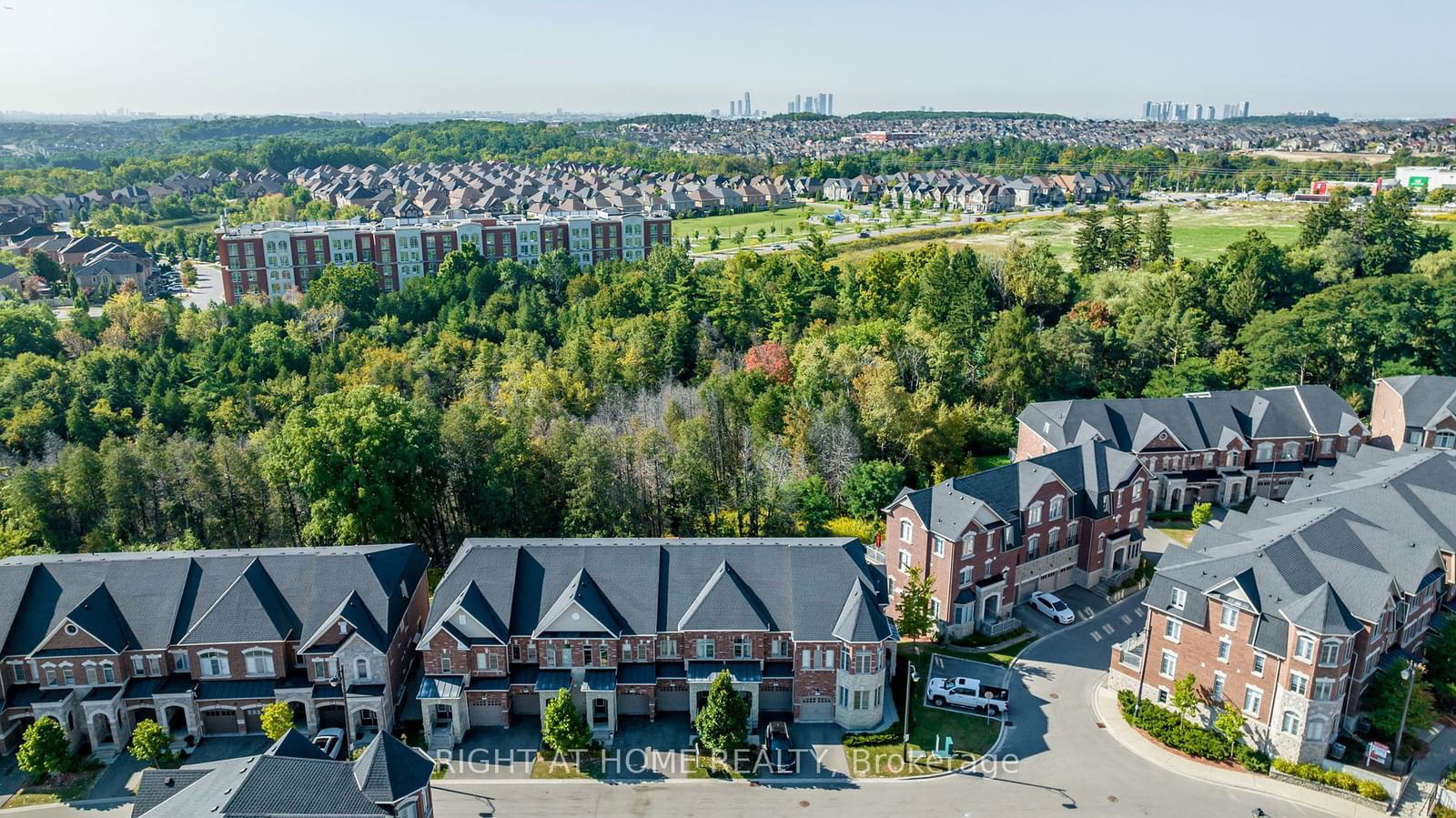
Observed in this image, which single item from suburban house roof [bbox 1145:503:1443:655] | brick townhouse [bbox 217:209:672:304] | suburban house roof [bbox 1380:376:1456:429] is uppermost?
brick townhouse [bbox 217:209:672:304]

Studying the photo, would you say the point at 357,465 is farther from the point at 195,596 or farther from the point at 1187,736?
the point at 1187,736

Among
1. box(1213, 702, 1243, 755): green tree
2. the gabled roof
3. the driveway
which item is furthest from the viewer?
the driveway

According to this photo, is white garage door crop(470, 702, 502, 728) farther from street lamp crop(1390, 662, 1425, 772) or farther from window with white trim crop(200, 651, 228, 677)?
street lamp crop(1390, 662, 1425, 772)

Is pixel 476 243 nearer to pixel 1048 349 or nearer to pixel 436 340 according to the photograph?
pixel 436 340

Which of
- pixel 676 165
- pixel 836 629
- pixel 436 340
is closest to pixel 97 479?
pixel 436 340

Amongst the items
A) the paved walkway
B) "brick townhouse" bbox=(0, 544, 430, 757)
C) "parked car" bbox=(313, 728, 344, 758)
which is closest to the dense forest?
"brick townhouse" bbox=(0, 544, 430, 757)

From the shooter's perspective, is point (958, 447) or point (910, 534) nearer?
point (910, 534)
